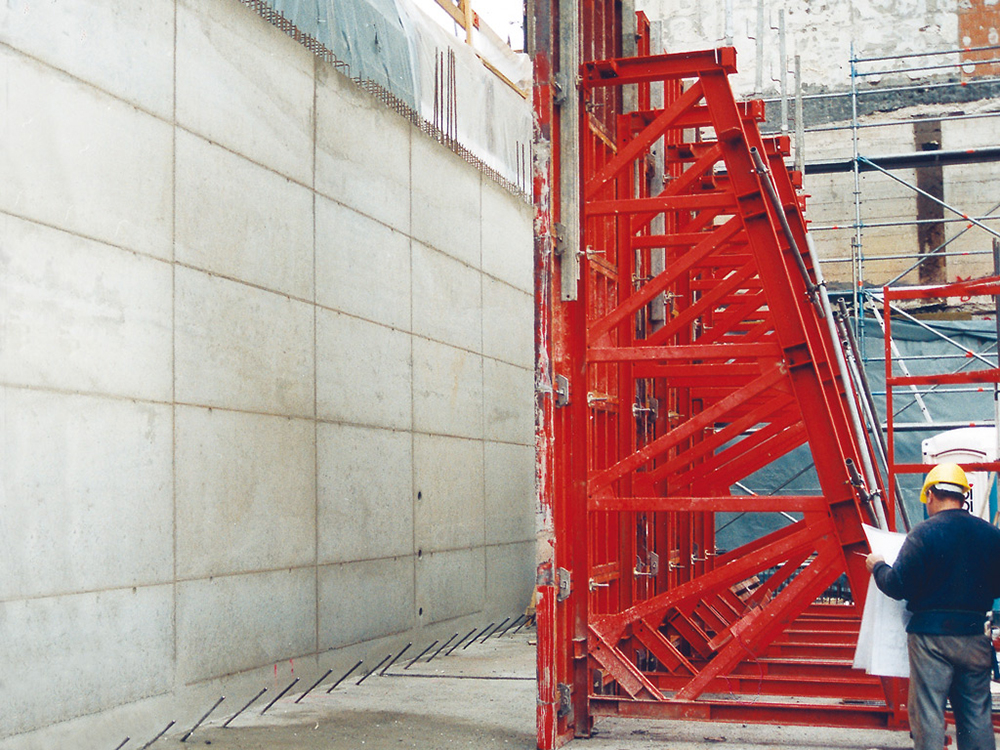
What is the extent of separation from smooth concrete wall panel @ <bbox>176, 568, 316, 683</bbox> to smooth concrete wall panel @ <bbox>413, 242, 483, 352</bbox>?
11.3 feet

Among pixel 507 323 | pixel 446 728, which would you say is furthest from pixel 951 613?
pixel 507 323

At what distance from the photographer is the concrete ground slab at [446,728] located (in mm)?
7473

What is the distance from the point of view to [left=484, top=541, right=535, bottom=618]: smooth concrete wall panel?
44.3ft

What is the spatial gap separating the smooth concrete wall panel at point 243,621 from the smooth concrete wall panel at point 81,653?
0.75 feet

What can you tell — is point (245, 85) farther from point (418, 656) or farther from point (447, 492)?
point (418, 656)

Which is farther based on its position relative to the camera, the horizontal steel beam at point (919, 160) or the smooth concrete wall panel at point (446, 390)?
the horizontal steel beam at point (919, 160)

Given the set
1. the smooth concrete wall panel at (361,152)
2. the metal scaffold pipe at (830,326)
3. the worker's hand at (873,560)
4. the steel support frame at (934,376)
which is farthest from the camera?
the smooth concrete wall panel at (361,152)

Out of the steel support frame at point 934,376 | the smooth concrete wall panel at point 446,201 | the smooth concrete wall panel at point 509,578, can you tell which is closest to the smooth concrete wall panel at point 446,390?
the smooth concrete wall panel at point 446,201

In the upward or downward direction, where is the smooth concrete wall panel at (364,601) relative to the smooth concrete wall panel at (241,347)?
downward

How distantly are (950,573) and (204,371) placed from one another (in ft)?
16.6

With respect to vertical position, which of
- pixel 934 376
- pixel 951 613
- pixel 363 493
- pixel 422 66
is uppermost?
pixel 422 66

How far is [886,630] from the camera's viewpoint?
630cm

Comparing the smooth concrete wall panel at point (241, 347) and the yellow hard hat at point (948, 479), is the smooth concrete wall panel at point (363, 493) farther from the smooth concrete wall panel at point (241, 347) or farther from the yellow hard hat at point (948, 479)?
the yellow hard hat at point (948, 479)

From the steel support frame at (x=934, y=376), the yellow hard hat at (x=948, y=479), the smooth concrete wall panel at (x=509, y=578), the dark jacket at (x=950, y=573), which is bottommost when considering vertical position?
the smooth concrete wall panel at (x=509, y=578)
